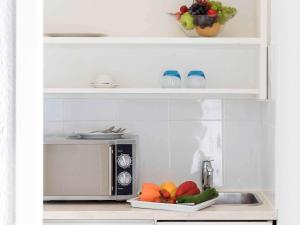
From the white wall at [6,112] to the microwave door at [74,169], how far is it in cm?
213

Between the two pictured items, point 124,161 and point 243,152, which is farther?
point 243,152

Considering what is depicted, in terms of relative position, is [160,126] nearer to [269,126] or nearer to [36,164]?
[269,126]

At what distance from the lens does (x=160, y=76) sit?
2.96m

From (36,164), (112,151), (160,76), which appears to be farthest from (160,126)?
(36,164)

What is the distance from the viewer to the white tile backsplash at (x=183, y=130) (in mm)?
2975

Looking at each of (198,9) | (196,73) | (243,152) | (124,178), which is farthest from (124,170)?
(198,9)

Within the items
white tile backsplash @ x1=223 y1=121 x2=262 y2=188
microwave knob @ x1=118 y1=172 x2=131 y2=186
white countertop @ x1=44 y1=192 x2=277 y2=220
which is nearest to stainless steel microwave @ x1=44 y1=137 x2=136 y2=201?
microwave knob @ x1=118 y1=172 x2=131 y2=186

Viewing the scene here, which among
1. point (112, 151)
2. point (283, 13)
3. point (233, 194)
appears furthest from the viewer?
point (233, 194)

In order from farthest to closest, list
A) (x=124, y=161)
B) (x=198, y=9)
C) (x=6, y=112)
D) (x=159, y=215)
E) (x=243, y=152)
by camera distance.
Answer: (x=243, y=152) < (x=198, y=9) < (x=124, y=161) < (x=159, y=215) < (x=6, y=112)

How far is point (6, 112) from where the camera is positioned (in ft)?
1.56

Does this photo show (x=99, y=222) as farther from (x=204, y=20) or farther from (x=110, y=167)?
(x=204, y=20)

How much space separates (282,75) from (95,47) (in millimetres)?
972

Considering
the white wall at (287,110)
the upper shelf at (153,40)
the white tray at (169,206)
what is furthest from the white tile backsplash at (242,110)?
the white tray at (169,206)

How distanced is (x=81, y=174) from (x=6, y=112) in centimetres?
217
